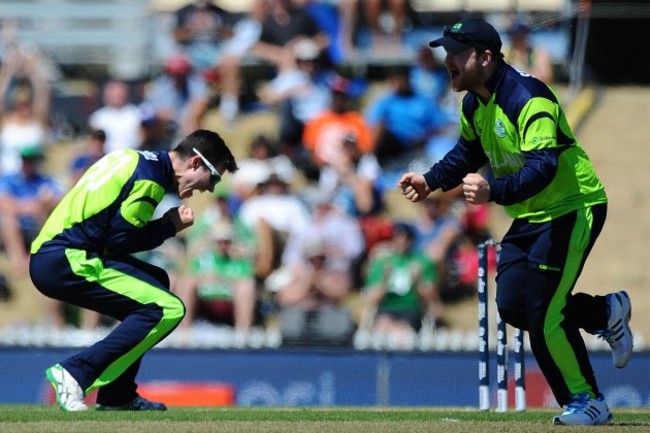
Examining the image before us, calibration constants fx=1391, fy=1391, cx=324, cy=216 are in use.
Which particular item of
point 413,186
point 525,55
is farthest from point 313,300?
point 413,186

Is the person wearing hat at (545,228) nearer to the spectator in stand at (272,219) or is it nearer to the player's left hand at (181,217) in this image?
the player's left hand at (181,217)

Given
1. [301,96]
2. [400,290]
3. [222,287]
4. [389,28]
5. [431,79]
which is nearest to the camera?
[400,290]

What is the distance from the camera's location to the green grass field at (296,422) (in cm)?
745

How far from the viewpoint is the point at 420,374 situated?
13.1 meters

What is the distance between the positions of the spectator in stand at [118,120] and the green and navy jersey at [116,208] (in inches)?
297

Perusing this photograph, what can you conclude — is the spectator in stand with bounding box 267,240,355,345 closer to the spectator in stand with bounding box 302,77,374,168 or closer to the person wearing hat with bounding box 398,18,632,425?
the spectator in stand with bounding box 302,77,374,168

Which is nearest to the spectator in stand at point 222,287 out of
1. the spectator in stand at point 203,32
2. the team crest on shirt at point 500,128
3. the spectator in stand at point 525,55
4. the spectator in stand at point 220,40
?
the spectator in stand at point 220,40

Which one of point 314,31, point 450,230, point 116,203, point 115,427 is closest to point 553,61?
point 314,31

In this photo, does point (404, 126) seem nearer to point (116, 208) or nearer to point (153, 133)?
point (153, 133)

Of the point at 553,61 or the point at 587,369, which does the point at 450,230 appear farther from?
the point at 587,369

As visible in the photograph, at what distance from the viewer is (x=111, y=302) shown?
900cm

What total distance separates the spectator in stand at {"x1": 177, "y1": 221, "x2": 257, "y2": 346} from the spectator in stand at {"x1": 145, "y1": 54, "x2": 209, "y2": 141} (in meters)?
2.79

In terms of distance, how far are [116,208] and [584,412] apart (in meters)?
3.17

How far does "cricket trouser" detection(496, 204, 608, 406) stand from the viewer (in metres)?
8.02
